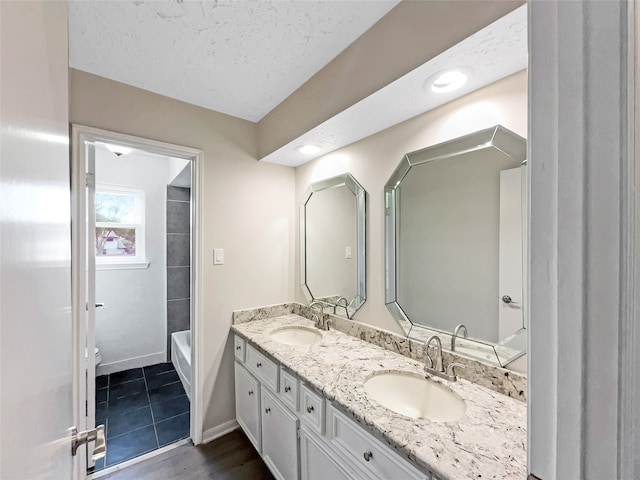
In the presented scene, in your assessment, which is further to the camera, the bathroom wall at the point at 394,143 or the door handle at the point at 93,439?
the bathroom wall at the point at 394,143

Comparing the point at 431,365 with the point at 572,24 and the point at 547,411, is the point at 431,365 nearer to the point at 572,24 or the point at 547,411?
→ the point at 547,411

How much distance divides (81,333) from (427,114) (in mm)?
2244

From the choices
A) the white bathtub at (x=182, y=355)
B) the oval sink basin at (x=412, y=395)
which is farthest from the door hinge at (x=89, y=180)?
the oval sink basin at (x=412, y=395)

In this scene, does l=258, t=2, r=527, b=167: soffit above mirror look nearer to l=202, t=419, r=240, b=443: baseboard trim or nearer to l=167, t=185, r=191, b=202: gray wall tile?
l=167, t=185, r=191, b=202: gray wall tile

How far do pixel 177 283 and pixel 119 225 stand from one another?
0.90 metres

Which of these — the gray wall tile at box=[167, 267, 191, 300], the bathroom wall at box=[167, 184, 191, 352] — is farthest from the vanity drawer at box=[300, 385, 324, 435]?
the gray wall tile at box=[167, 267, 191, 300]

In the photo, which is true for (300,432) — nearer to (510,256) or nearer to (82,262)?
(510,256)

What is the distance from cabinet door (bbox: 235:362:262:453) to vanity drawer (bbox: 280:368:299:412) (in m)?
0.34

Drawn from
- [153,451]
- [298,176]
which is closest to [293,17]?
[298,176]

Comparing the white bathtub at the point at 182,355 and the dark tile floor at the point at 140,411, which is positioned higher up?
the white bathtub at the point at 182,355

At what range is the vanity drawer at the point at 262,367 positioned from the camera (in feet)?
4.87

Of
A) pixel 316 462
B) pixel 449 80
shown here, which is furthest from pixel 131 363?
pixel 449 80

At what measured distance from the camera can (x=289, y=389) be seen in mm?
1370

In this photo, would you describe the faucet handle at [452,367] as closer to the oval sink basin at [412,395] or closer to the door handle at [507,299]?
the oval sink basin at [412,395]
